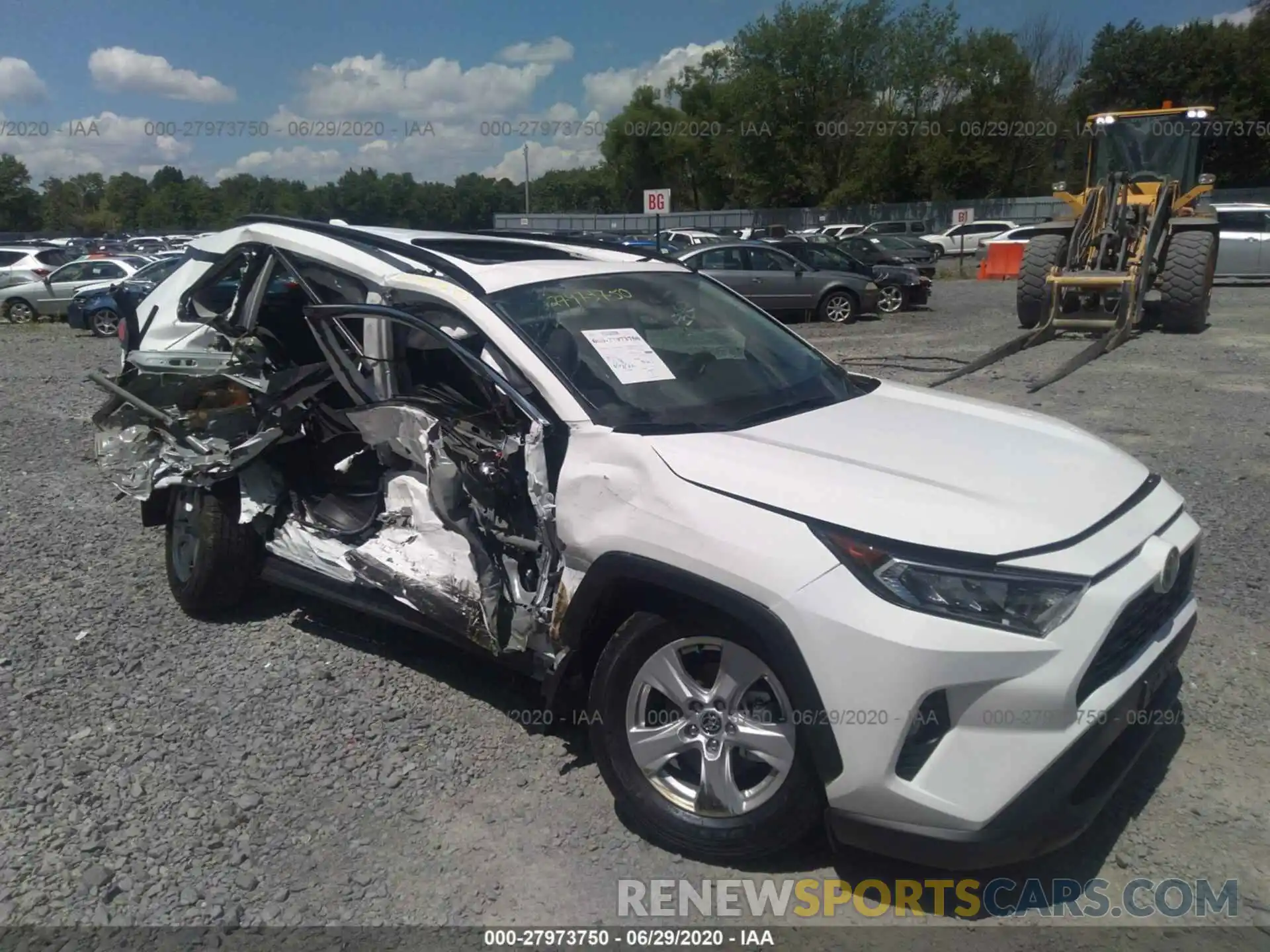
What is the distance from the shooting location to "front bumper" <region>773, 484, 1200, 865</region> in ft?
8.42

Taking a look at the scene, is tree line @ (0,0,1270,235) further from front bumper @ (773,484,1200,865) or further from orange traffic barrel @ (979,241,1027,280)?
front bumper @ (773,484,1200,865)

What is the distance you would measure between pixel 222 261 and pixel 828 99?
175 ft

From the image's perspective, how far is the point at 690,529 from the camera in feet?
9.60

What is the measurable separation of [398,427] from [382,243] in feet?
2.85

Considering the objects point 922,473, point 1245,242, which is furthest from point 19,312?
point 1245,242

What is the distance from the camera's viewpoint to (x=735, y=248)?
18.1 meters

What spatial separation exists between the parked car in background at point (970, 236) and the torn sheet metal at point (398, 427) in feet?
117

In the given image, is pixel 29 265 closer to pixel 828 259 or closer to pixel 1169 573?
pixel 828 259

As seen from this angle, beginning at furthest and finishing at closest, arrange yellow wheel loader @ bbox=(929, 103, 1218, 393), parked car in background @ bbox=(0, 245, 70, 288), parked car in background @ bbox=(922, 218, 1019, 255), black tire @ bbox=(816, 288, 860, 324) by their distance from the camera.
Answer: parked car in background @ bbox=(922, 218, 1019, 255), parked car in background @ bbox=(0, 245, 70, 288), black tire @ bbox=(816, 288, 860, 324), yellow wheel loader @ bbox=(929, 103, 1218, 393)

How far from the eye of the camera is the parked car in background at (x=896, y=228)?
124ft

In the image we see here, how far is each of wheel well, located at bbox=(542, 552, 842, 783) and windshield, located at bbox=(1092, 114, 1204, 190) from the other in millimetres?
15059

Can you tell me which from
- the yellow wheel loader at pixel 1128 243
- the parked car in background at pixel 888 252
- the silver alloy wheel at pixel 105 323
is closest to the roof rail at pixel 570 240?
the yellow wheel loader at pixel 1128 243

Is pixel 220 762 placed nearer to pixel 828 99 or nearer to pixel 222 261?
pixel 222 261

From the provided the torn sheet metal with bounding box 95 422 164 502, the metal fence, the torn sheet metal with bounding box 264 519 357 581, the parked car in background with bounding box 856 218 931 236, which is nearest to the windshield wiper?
the torn sheet metal with bounding box 264 519 357 581
